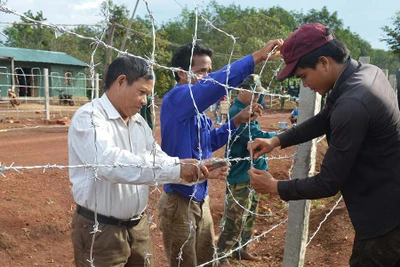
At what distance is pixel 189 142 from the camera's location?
253cm

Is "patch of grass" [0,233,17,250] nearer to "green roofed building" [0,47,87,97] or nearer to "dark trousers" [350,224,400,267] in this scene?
"dark trousers" [350,224,400,267]

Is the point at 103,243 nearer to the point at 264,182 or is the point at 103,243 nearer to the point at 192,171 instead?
the point at 192,171

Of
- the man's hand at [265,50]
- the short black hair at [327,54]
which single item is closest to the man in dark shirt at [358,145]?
the short black hair at [327,54]

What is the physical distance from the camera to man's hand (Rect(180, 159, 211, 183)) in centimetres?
204

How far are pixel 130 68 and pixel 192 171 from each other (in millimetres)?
582

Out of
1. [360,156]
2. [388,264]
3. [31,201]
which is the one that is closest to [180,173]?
[360,156]

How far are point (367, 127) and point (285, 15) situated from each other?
197ft

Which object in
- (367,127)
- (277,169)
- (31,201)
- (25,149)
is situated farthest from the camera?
(25,149)

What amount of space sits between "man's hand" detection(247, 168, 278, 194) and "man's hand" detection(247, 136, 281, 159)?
28 centimetres

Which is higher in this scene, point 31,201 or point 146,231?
point 146,231

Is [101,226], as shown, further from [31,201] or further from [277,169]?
[277,169]

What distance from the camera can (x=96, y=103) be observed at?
2.06 metres

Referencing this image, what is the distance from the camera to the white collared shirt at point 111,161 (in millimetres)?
1836

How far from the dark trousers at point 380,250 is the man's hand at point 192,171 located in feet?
2.64
